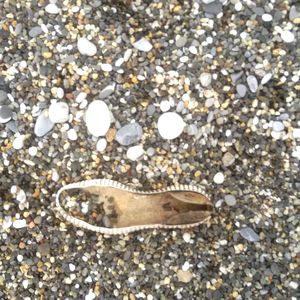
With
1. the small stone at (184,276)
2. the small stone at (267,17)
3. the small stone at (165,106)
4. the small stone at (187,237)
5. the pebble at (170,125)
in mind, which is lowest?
the small stone at (184,276)

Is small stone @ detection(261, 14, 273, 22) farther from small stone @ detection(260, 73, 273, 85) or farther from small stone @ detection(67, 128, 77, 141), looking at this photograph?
small stone @ detection(67, 128, 77, 141)

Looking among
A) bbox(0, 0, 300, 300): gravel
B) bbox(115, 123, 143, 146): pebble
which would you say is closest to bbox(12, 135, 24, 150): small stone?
bbox(0, 0, 300, 300): gravel

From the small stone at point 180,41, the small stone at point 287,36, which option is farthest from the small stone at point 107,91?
the small stone at point 287,36

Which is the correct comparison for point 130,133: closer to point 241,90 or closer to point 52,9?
point 241,90

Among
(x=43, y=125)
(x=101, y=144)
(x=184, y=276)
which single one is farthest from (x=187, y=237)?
(x=43, y=125)

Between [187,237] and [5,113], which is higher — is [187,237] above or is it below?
below

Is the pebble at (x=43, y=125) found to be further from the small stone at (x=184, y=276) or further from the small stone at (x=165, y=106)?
the small stone at (x=184, y=276)

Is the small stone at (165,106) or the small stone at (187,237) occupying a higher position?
the small stone at (165,106)
